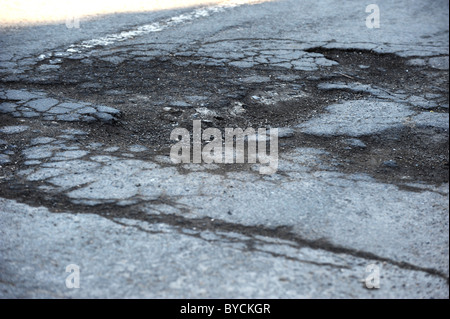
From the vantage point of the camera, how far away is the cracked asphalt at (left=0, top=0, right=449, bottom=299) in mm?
1852

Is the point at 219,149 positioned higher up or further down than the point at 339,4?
further down

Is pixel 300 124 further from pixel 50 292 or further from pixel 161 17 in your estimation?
pixel 161 17

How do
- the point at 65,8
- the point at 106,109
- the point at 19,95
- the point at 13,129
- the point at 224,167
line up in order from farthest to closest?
the point at 65,8, the point at 19,95, the point at 106,109, the point at 13,129, the point at 224,167

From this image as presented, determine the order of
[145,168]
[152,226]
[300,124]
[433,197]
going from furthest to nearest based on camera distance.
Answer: [300,124] < [145,168] < [433,197] < [152,226]

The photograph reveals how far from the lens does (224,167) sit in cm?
267

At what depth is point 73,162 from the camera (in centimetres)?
271

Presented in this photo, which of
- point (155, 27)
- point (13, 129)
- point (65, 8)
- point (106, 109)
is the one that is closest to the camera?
point (13, 129)

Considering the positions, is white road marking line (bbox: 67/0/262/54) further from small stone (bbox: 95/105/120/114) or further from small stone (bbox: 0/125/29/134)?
small stone (bbox: 0/125/29/134)

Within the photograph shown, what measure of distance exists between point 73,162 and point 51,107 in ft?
2.85

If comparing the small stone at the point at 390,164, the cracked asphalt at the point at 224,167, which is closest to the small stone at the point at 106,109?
the cracked asphalt at the point at 224,167

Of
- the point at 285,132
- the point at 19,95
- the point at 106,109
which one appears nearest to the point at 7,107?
the point at 19,95

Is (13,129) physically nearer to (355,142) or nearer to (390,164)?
(355,142)
